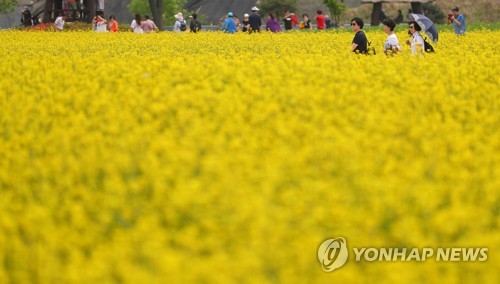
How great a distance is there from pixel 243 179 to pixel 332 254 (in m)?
1.73

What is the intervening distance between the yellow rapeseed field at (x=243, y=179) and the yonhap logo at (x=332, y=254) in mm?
56

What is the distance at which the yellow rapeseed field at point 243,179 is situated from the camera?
6.11 m

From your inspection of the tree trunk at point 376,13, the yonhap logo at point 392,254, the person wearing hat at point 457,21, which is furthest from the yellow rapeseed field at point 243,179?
the tree trunk at point 376,13

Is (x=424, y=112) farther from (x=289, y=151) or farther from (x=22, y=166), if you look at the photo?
(x=22, y=166)

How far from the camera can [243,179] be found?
8.07 metres

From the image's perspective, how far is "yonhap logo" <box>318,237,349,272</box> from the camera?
6316mm

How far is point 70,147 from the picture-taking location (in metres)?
9.84

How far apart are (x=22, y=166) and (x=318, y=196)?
2925 mm

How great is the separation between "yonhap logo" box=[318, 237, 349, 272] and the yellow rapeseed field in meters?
0.06

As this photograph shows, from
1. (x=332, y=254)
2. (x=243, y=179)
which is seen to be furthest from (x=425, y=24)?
(x=332, y=254)

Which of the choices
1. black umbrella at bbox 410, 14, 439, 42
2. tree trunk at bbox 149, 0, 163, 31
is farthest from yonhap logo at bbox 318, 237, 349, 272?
tree trunk at bbox 149, 0, 163, 31

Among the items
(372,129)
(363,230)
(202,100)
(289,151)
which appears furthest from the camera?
(202,100)

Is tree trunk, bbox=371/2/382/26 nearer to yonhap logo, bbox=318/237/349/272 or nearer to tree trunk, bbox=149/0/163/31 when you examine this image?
tree trunk, bbox=149/0/163/31

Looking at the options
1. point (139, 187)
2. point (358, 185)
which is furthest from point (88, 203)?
point (358, 185)
